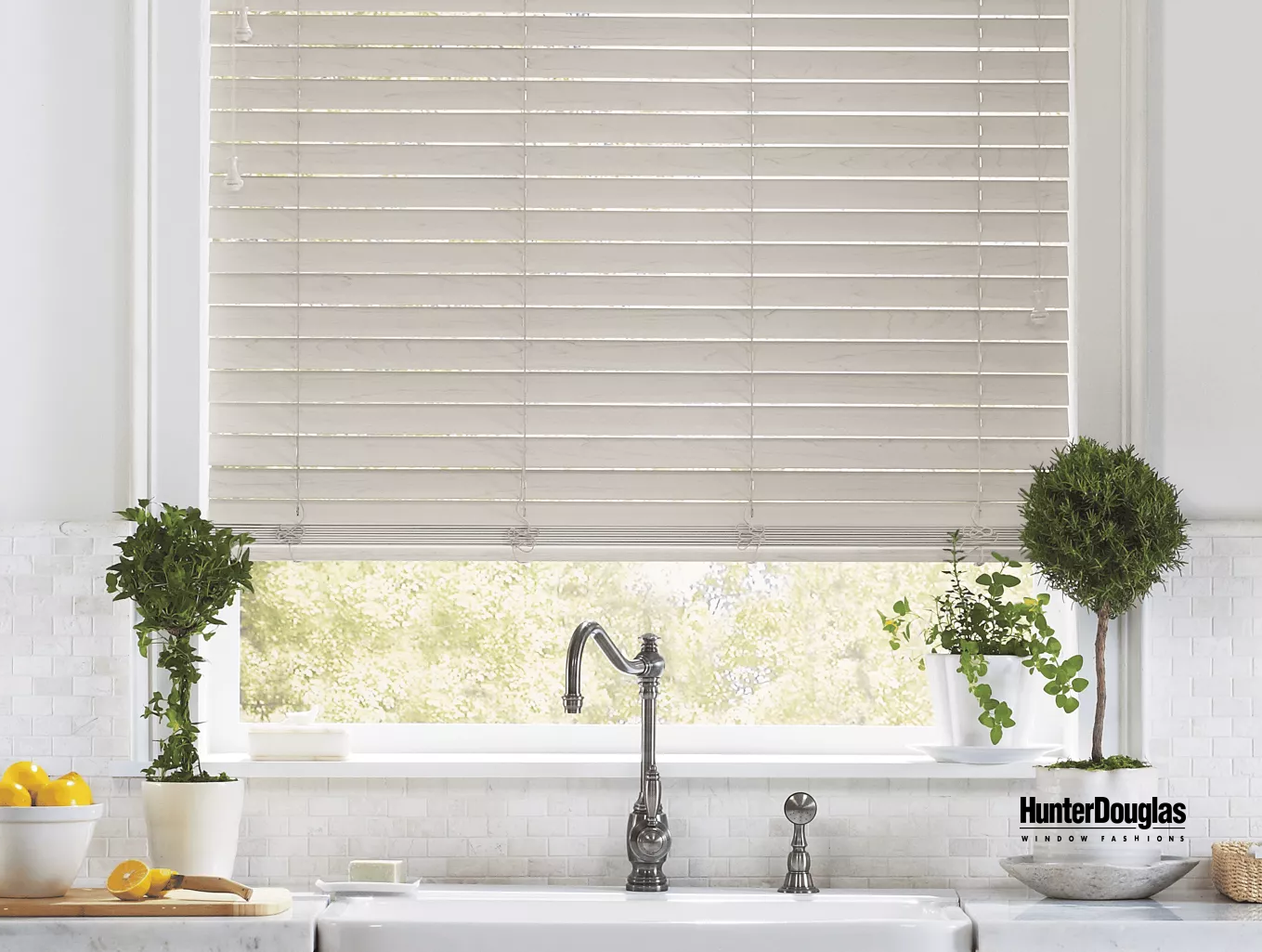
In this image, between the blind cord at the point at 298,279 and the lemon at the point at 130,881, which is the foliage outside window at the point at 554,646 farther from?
the lemon at the point at 130,881

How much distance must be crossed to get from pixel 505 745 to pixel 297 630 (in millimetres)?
412

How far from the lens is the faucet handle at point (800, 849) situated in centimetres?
195

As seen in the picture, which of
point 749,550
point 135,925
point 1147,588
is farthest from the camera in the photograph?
point 749,550

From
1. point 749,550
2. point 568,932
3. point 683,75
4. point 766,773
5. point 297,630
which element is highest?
point 683,75

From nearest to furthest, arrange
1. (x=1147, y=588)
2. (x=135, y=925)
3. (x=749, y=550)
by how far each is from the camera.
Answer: (x=135, y=925) < (x=1147, y=588) < (x=749, y=550)

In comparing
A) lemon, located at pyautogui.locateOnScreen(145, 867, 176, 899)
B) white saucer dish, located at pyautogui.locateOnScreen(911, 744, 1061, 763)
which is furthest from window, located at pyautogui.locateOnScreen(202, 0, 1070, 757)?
lemon, located at pyautogui.locateOnScreen(145, 867, 176, 899)

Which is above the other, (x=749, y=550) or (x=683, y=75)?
(x=683, y=75)

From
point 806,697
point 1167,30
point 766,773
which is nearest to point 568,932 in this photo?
point 766,773

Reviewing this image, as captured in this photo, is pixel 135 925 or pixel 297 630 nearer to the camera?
pixel 135 925

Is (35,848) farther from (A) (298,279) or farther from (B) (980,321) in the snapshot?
(B) (980,321)

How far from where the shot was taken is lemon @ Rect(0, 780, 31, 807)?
172 cm

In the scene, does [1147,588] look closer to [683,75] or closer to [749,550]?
[749,550]

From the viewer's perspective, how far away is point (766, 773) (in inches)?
80.0

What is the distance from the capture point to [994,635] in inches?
80.4
